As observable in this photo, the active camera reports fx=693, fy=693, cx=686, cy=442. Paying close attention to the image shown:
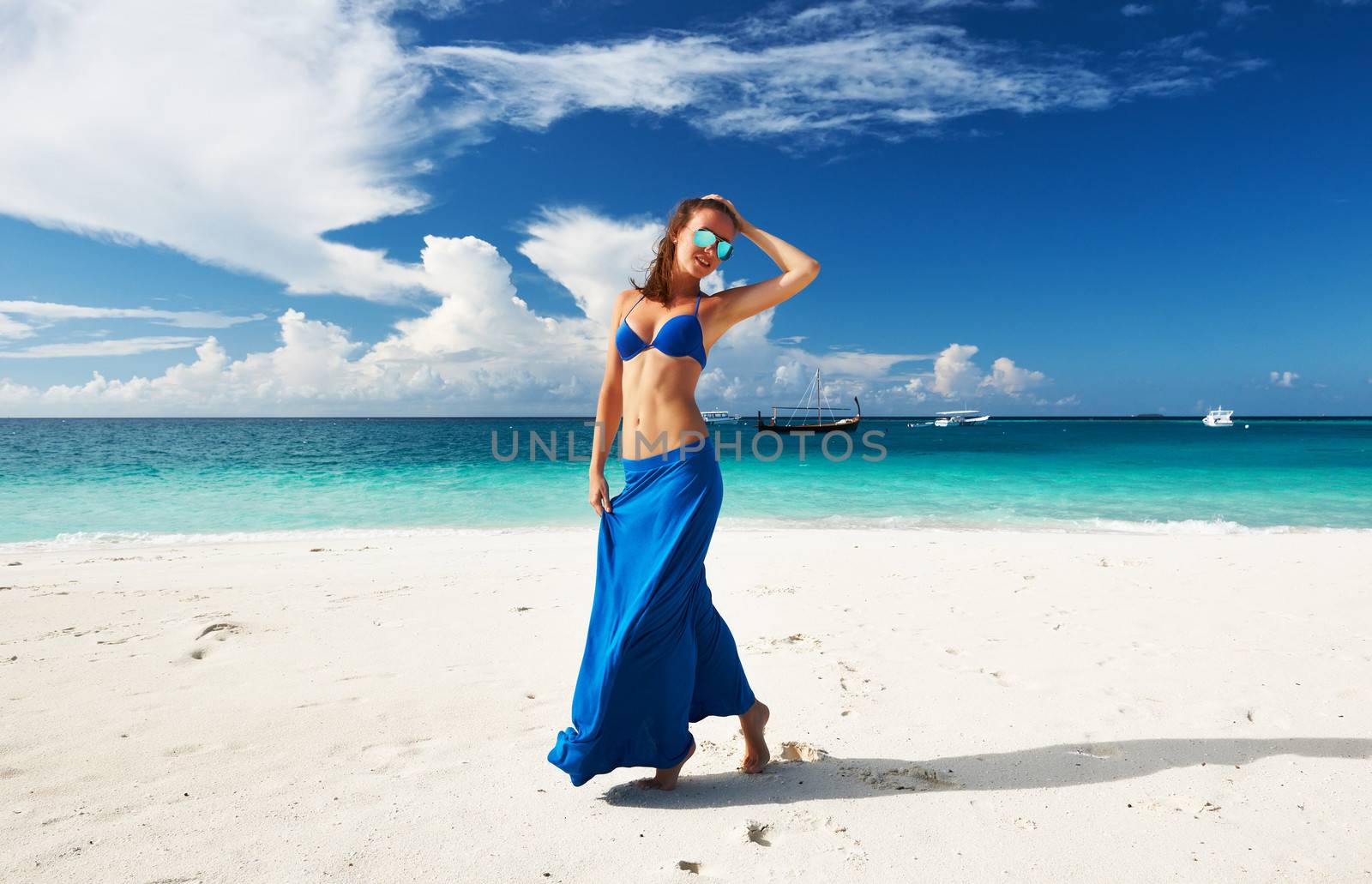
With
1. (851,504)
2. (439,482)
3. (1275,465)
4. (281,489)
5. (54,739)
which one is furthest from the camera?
(1275,465)

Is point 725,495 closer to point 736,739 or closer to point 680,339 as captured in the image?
point 736,739

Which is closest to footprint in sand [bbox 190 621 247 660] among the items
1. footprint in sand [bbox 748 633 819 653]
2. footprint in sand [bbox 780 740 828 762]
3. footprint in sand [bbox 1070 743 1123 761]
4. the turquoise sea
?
footprint in sand [bbox 748 633 819 653]

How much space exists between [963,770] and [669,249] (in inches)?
103

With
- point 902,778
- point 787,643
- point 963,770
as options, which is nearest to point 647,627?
point 902,778

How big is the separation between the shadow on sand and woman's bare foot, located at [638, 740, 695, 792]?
27 mm

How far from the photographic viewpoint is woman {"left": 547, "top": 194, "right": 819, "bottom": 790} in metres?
2.68

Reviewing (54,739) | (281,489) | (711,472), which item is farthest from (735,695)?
(281,489)

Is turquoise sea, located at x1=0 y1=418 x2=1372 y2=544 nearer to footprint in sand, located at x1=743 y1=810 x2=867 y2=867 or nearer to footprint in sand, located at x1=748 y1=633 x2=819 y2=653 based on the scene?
footprint in sand, located at x1=748 y1=633 x2=819 y2=653

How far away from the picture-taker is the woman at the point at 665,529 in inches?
106

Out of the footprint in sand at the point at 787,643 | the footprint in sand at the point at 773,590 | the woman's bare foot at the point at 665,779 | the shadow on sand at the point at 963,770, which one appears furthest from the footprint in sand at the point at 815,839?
the footprint in sand at the point at 773,590

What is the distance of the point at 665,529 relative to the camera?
271 centimetres

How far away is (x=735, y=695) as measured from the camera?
2.93 meters

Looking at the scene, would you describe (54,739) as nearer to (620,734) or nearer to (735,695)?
(620,734)

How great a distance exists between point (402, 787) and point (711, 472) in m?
1.83
